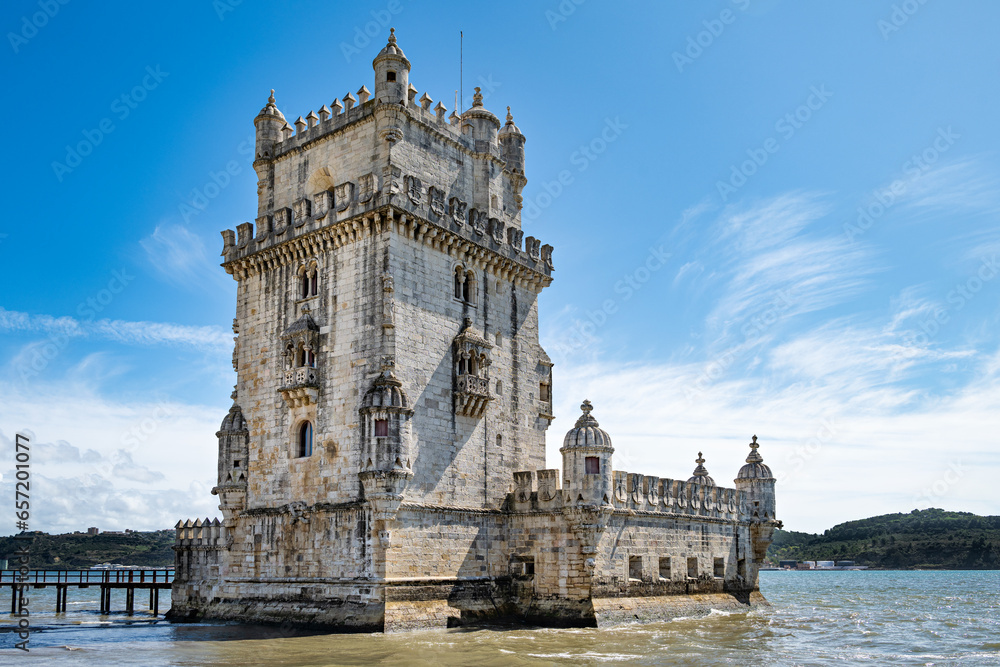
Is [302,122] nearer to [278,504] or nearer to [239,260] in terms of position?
[239,260]

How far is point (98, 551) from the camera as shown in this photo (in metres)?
99.9

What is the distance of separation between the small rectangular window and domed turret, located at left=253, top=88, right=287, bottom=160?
2087cm

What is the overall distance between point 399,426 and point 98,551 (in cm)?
8614

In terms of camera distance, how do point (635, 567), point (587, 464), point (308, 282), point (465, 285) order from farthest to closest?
point (465, 285), point (635, 567), point (308, 282), point (587, 464)

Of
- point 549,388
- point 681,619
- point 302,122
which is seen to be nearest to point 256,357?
Result: point 302,122

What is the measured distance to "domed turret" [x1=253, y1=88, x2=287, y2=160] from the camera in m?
35.1

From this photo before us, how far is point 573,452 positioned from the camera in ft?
99.8

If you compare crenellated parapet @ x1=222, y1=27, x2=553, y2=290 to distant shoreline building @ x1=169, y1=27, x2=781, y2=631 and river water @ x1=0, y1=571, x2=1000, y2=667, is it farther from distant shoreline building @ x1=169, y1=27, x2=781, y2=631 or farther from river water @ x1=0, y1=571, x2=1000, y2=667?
river water @ x1=0, y1=571, x2=1000, y2=667

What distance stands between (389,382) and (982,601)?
49704mm

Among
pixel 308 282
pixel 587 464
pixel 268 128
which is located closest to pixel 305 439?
pixel 308 282

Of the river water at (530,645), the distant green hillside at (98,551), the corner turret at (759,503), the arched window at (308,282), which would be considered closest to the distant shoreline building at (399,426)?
the arched window at (308,282)

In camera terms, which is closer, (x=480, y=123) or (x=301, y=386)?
(x=301, y=386)

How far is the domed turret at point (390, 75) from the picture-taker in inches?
1229

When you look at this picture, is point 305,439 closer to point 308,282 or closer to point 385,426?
point 385,426
